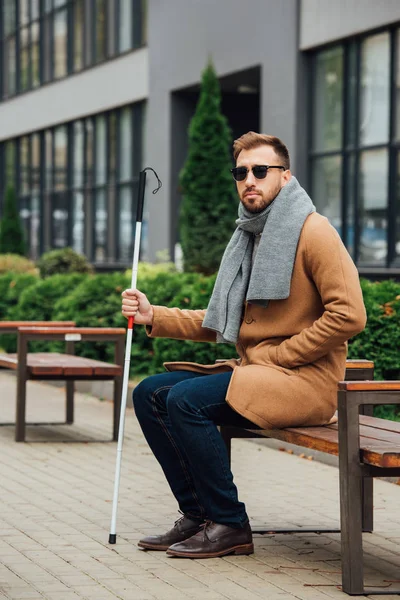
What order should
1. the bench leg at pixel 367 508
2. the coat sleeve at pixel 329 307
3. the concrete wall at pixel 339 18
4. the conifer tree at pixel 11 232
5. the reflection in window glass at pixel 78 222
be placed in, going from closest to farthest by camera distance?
the coat sleeve at pixel 329 307
the bench leg at pixel 367 508
the concrete wall at pixel 339 18
the reflection in window glass at pixel 78 222
the conifer tree at pixel 11 232

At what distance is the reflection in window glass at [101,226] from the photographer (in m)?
28.5

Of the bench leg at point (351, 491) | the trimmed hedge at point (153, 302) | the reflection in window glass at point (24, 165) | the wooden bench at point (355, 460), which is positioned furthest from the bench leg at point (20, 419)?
the reflection in window glass at point (24, 165)

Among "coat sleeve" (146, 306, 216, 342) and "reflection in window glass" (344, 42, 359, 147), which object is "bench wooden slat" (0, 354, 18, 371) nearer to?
"coat sleeve" (146, 306, 216, 342)

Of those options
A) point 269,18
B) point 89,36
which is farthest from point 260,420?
point 89,36

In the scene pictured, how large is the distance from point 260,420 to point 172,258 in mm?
18408

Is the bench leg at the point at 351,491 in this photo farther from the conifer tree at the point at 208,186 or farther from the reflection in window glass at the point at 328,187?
the conifer tree at the point at 208,186

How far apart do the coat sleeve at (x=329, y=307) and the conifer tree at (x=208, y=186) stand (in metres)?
13.6

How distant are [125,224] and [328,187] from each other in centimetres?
889

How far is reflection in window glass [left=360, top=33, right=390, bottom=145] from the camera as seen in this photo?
1761cm

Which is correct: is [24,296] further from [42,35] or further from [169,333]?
[42,35]

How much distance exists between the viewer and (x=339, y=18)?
18.3 meters

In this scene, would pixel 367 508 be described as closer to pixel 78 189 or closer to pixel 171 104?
pixel 171 104

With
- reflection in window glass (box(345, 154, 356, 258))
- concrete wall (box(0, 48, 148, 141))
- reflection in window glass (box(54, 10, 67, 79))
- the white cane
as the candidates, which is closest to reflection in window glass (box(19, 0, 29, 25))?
concrete wall (box(0, 48, 148, 141))

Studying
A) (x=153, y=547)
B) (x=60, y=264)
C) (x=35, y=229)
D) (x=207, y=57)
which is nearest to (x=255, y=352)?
(x=153, y=547)
